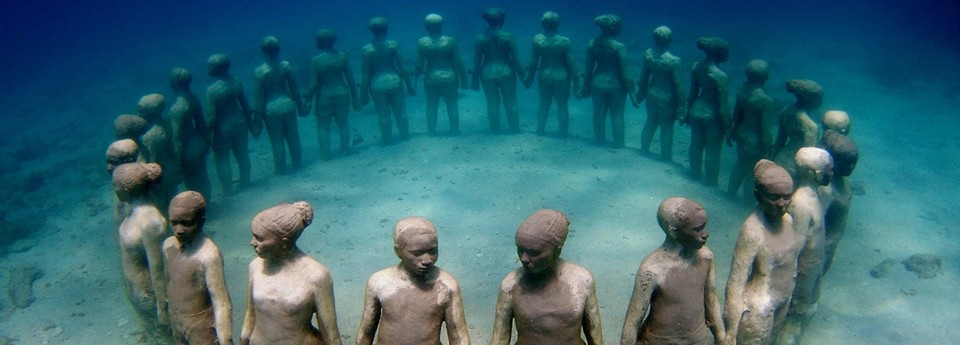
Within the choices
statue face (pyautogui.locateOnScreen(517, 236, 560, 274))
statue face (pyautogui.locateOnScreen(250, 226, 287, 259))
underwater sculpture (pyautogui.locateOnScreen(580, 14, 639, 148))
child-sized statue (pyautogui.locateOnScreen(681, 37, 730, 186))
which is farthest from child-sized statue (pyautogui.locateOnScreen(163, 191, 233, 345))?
underwater sculpture (pyautogui.locateOnScreen(580, 14, 639, 148))

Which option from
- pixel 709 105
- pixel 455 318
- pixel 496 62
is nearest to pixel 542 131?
pixel 496 62

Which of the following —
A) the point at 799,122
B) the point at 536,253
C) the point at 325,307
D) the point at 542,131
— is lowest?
the point at 542,131

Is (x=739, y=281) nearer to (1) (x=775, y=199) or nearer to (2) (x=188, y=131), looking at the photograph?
(1) (x=775, y=199)

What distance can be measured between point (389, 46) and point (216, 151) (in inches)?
140

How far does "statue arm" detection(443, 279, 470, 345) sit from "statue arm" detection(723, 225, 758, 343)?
6.24 ft

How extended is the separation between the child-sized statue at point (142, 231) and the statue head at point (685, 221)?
3.75 metres

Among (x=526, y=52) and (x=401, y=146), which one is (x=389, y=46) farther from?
(x=526, y=52)

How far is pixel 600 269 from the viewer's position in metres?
6.43

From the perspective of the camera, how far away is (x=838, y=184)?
5.23 m

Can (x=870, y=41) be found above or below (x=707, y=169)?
below

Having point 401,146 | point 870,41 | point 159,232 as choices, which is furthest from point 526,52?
point 159,232

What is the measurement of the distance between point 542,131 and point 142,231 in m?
8.02

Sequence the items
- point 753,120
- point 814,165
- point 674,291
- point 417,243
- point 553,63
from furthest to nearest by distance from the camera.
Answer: point 553,63 < point 753,120 < point 814,165 < point 674,291 < point 417,243

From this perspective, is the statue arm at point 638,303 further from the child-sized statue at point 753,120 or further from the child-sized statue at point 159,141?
the child-sized statue at point 159,141
